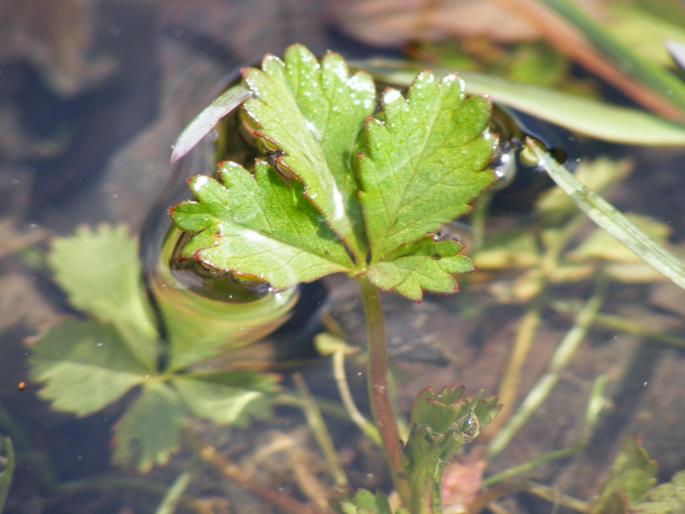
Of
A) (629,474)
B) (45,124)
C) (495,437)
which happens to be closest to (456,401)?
(495,437)

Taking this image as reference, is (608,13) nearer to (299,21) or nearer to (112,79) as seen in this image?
(299,21)

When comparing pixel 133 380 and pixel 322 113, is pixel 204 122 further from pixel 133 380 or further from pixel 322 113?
pixel 133 380

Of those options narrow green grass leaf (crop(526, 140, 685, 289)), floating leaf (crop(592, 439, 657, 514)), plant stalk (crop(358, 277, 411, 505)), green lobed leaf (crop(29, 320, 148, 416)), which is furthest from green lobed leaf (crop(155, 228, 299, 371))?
floating leaf (crop(592, 439, 657, 514))

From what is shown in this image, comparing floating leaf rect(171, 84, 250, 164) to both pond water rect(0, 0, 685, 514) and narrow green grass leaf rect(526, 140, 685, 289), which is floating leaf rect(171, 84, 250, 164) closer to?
pond water rect(0, 0, 685, 514)

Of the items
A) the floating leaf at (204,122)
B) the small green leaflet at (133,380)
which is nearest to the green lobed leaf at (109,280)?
the small green leaflet at (133,380)

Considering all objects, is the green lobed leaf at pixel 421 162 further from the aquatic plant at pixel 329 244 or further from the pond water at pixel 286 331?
the pond water at pixel 286 331

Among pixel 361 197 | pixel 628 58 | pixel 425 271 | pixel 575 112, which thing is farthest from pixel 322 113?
Result: pixel 628 58
